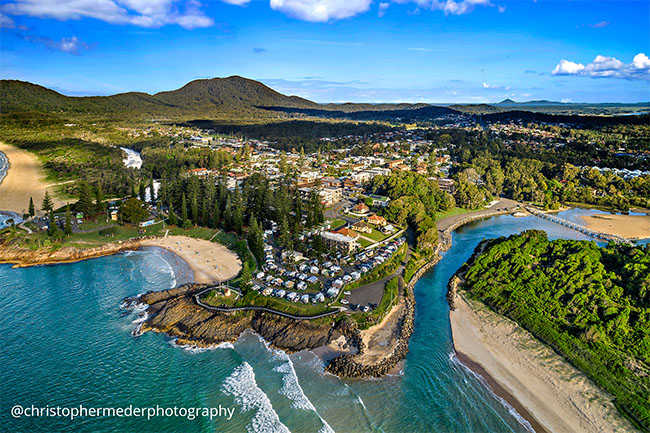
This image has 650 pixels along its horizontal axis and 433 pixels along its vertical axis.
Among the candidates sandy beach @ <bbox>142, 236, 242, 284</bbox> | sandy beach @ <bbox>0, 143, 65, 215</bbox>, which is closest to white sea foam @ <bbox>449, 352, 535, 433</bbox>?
sandy beach @ <bbox>142, 236, 242, 284</bbox>

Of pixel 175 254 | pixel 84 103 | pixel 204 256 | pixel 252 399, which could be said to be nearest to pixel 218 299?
pixel 252 399

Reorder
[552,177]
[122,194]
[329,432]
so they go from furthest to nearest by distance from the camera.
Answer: [552,177] → [122,194] → [329,432]

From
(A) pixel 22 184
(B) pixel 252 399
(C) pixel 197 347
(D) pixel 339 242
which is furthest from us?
(A) pixel 22 184

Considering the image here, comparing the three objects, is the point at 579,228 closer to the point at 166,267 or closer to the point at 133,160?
the point at 166,267

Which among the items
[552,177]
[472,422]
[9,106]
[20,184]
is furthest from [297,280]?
[9,106]

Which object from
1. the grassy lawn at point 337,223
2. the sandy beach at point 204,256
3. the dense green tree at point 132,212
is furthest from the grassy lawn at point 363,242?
the dense green tree at point 132,212

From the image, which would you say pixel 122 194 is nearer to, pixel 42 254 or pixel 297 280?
pixel 42 254
